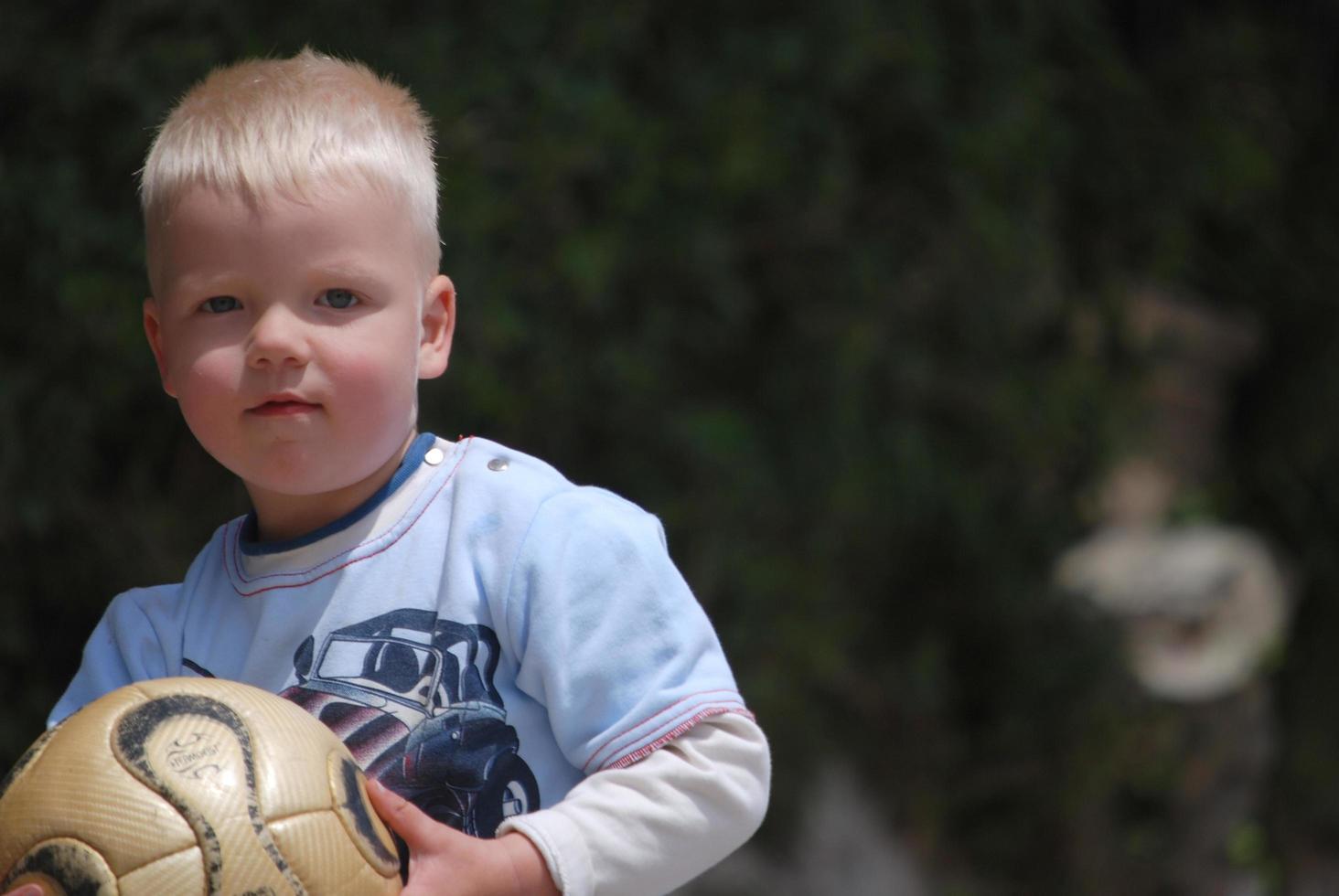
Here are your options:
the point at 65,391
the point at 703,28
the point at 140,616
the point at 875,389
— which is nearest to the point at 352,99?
the point at 140,616

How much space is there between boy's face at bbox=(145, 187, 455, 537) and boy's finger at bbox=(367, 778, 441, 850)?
33cm

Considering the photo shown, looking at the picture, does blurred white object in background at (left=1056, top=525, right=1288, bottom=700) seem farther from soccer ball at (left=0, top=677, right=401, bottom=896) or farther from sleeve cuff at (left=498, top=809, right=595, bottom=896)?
soccer ball at (left=0, top=677, right=401, bottom=896)

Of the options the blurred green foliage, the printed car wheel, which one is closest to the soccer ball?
the printed car wheel

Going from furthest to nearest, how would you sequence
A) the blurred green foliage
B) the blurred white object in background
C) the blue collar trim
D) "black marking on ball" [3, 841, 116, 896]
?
1. the blurred white object in background
2. the blurred green foliage
3. the blue collar trim
4. "black marking on ball" [3, 841, 116, 896]

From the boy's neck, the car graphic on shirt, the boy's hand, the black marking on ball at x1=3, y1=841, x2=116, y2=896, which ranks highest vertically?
the boy's neck

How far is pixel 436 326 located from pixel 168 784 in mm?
585

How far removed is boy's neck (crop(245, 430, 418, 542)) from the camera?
1.75m

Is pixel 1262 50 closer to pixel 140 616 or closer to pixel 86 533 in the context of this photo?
pixel 86 533

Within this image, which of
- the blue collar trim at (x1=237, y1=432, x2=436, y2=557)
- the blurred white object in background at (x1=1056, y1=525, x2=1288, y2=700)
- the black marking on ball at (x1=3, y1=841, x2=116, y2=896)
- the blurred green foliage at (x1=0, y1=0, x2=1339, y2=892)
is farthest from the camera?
the blurred white object in background at (x1=1056, y1=525, x2=1288, y2=700)

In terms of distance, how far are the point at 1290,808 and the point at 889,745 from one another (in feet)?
7.42

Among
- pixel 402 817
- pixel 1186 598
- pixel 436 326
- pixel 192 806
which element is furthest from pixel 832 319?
pixel 192 806

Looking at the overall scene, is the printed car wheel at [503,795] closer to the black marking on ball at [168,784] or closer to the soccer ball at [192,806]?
the soccer ball at [192,806]

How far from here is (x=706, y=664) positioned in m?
1.65

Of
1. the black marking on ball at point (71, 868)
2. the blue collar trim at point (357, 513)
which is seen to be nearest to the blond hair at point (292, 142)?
the blue collar trim at point (357, 513)
